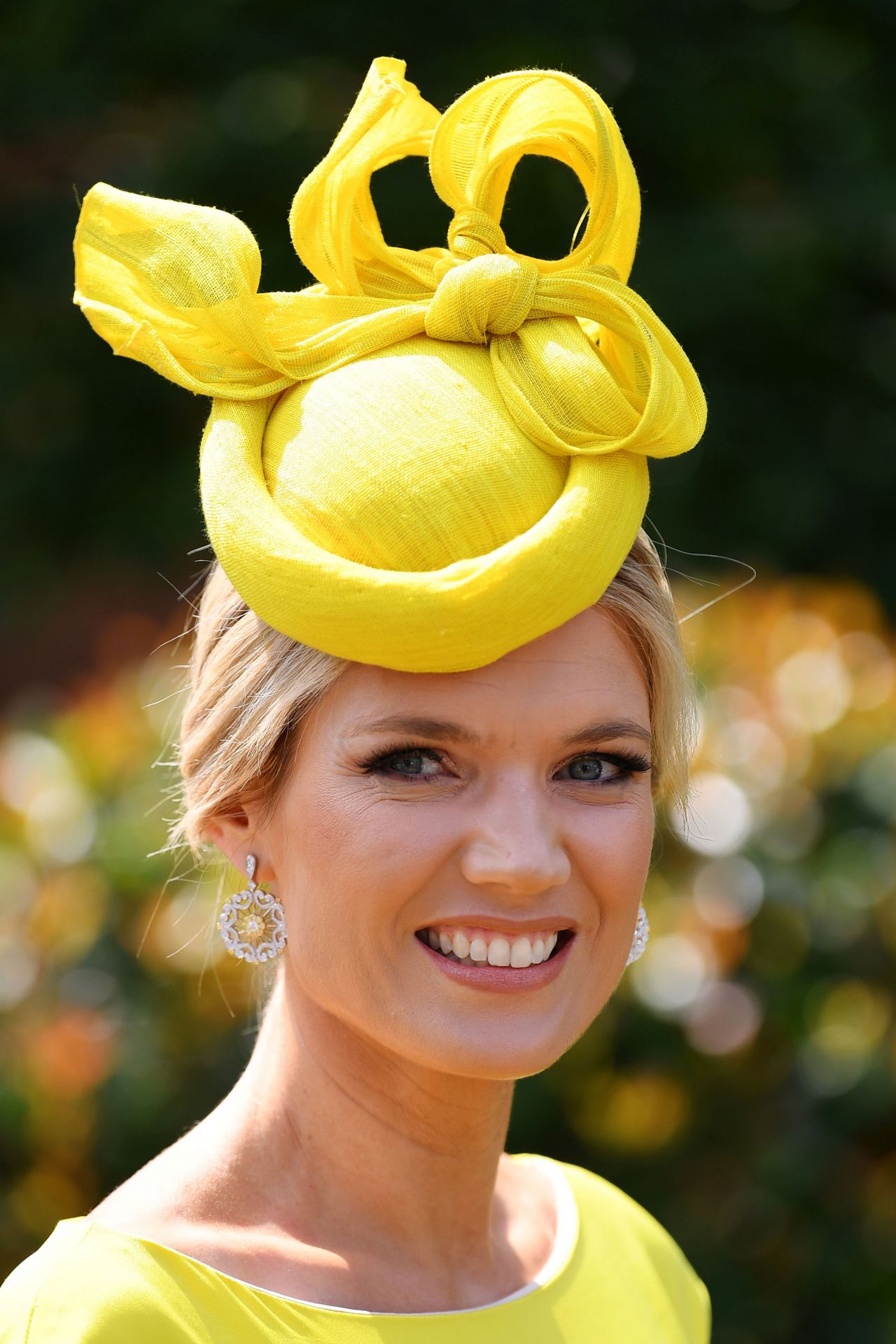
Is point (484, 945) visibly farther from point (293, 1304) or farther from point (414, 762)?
point (293, 1304)

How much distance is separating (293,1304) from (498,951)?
1.72ft

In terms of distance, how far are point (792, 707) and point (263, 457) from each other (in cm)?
341

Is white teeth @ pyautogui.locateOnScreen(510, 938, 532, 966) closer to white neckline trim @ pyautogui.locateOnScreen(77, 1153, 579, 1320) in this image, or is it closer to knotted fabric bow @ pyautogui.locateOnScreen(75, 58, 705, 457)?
white neckline trim @ pyautogui.locateOnScreen(77, 1153, 579, 1320)

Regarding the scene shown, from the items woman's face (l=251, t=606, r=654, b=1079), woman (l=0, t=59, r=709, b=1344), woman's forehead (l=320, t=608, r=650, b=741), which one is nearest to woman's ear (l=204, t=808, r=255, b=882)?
woman (l=0, t=59, r=709, b=1344)

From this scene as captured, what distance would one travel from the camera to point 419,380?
7.05ft

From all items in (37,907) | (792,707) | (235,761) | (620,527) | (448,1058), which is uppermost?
(620,527)

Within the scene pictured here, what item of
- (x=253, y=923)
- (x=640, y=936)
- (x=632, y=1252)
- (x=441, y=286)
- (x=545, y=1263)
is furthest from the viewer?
(x=632, y=1252)

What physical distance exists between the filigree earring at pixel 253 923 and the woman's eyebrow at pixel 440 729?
0.31 m

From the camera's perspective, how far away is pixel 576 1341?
8.07 ft

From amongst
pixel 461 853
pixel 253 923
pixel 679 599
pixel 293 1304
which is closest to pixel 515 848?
pixel 461 853

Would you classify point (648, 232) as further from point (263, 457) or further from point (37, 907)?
point (263, 457)

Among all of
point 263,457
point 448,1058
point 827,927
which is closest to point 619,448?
point 263,457

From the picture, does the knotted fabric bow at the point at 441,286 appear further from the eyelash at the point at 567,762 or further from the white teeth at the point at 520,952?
the white teeth at the point at 520,952

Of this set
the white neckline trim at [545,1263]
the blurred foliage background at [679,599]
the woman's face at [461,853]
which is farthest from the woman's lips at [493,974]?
the blurred foliage background at [679,599]
